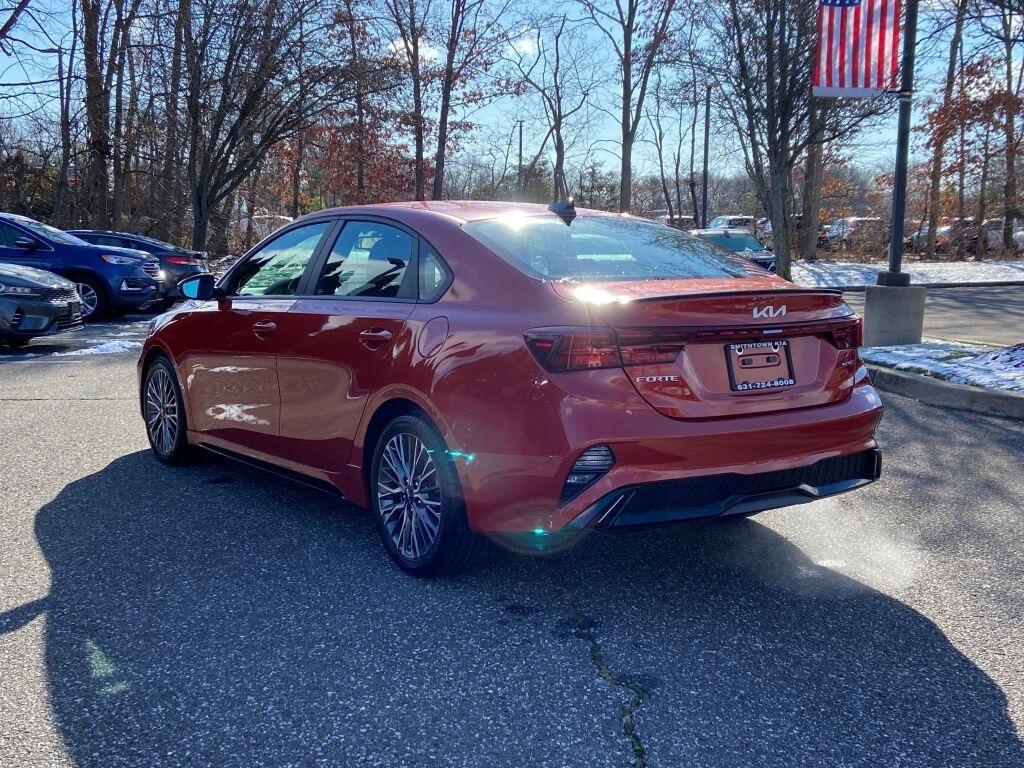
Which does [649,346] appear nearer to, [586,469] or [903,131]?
[586,469]

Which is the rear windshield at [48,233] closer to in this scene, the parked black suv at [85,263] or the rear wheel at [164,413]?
the parked black suv at [85,263]

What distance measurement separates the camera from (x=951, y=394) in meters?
7.43

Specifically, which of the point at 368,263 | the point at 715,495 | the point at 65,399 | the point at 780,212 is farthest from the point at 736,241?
the point at 715,495

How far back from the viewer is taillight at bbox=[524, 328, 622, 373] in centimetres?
319

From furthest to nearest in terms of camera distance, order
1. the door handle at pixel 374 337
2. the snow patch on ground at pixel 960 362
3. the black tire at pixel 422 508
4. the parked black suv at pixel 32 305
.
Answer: the parked black suv at pixel 32 305 → the snow patch on ground at pixel 960 362 → the door handle at pixel 374 337 → the black tire at pixel 422 508

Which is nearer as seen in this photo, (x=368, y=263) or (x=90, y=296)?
(x=368, y=263)

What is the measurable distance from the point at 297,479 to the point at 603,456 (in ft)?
6.50

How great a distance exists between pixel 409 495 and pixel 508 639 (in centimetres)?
82

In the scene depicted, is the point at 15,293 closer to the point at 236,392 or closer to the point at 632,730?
the point at 236,392

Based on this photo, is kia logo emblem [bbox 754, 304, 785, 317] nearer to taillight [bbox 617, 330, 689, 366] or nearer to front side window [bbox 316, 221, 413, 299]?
taillight [bbox 617, 330, 689, 366]

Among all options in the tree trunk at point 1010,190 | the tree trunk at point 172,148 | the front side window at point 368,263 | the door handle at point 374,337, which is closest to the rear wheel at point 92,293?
the tree trunk at point 172,148

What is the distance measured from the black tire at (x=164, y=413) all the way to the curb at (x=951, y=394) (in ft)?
19.3

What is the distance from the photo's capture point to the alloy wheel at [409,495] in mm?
3689

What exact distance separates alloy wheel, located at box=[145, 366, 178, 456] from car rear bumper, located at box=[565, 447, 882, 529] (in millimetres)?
3339
